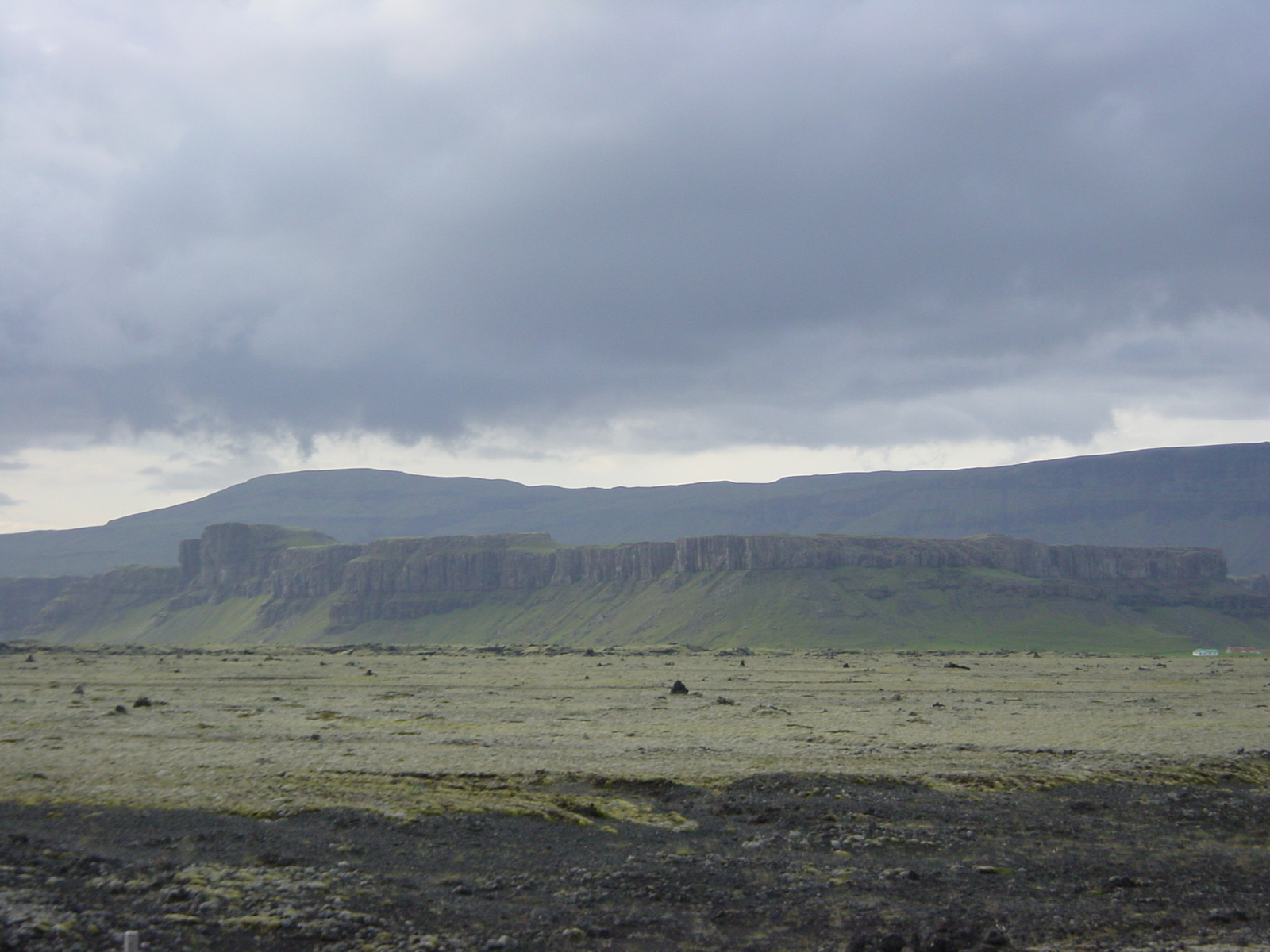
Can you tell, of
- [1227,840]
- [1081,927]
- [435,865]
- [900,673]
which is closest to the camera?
[1081,927]

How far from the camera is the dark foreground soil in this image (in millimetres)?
14977

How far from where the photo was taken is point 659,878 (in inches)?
727

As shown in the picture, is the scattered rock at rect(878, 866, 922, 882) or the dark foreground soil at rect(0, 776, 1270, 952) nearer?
the dark foreground soil at rect(0, 776, 1270, 952)

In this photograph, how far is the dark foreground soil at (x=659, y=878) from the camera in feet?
49.1

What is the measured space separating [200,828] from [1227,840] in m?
22.0

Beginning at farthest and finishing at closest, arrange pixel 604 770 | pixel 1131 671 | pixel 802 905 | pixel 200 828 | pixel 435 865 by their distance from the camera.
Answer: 1. pixel 1131 671
2. pixel 604 770
3. pixel 200 828
4. pixel 435 865
5. pixel 802 905

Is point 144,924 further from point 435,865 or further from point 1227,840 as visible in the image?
point 1227,840

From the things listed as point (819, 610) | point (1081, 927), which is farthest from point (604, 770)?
point (819, 610)

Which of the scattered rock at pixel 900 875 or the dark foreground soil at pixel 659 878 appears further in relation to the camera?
the scattered rock at pixel 900 875

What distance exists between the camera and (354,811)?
22734 millimetres

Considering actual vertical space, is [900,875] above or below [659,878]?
below

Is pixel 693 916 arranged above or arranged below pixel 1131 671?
above

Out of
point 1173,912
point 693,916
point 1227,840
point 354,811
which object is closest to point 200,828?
point 354,811

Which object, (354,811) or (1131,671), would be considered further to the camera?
(1131,671)
